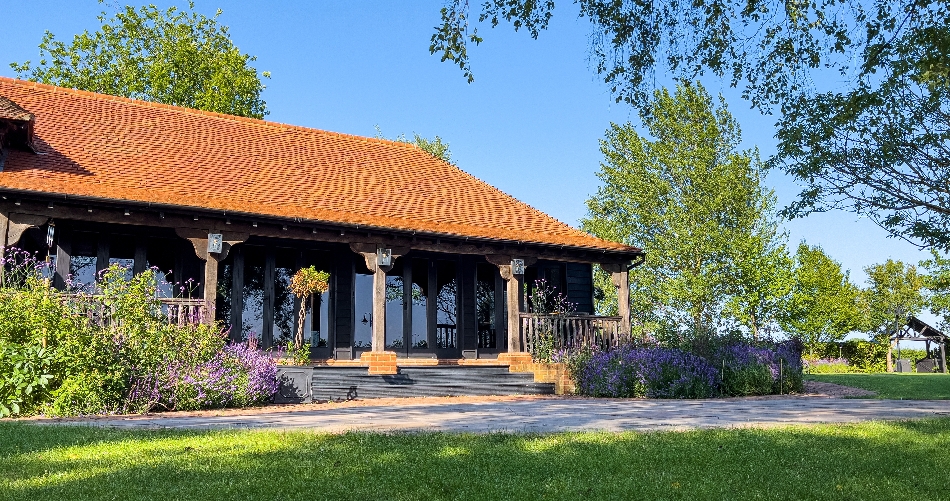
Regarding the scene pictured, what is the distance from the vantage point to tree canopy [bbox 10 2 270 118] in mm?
31250

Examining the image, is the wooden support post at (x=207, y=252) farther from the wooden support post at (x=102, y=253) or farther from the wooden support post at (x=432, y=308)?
the wooden support post at (x=432, y=308)

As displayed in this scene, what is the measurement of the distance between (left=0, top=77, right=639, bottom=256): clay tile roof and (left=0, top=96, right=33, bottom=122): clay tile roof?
0.11 feet

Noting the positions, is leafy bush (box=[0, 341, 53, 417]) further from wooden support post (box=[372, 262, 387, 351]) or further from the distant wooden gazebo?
the distant wooden gazebo

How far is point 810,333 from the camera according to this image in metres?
44.1

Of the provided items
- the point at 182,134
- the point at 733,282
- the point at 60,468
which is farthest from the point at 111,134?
the point at 733,282

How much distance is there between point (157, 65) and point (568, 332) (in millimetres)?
21824

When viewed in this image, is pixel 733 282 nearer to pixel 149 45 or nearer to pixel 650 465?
pixel 149 45

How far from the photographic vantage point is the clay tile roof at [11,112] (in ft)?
44.7

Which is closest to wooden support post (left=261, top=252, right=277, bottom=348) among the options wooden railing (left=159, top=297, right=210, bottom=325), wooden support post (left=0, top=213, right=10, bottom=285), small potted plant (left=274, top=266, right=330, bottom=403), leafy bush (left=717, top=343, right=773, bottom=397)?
small potted plant (left=274, top=266, right=330, bottom=403)

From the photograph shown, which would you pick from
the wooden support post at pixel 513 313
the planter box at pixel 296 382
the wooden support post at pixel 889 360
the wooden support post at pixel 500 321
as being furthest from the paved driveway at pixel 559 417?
the wooden support post at pixel 889 360

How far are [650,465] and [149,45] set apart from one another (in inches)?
1262

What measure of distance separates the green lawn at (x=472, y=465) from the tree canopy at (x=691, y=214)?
2732 centimetres

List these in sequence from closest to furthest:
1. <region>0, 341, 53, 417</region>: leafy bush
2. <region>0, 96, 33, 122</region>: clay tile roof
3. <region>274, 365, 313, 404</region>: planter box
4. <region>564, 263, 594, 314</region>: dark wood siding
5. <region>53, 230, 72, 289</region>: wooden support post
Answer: <region>0, 341, 53, 417</region>: leafy bush
<region>274, 365, 313, 404</region>: planter box
<region>0, 96, 33, 122</region>: clay tile roof
<region>53, 230, 72, 289</region>: wooden support post
<region>564, 263, 594, 314</region>: dark wood siding

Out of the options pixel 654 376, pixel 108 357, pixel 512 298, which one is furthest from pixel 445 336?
pixel 108 357
